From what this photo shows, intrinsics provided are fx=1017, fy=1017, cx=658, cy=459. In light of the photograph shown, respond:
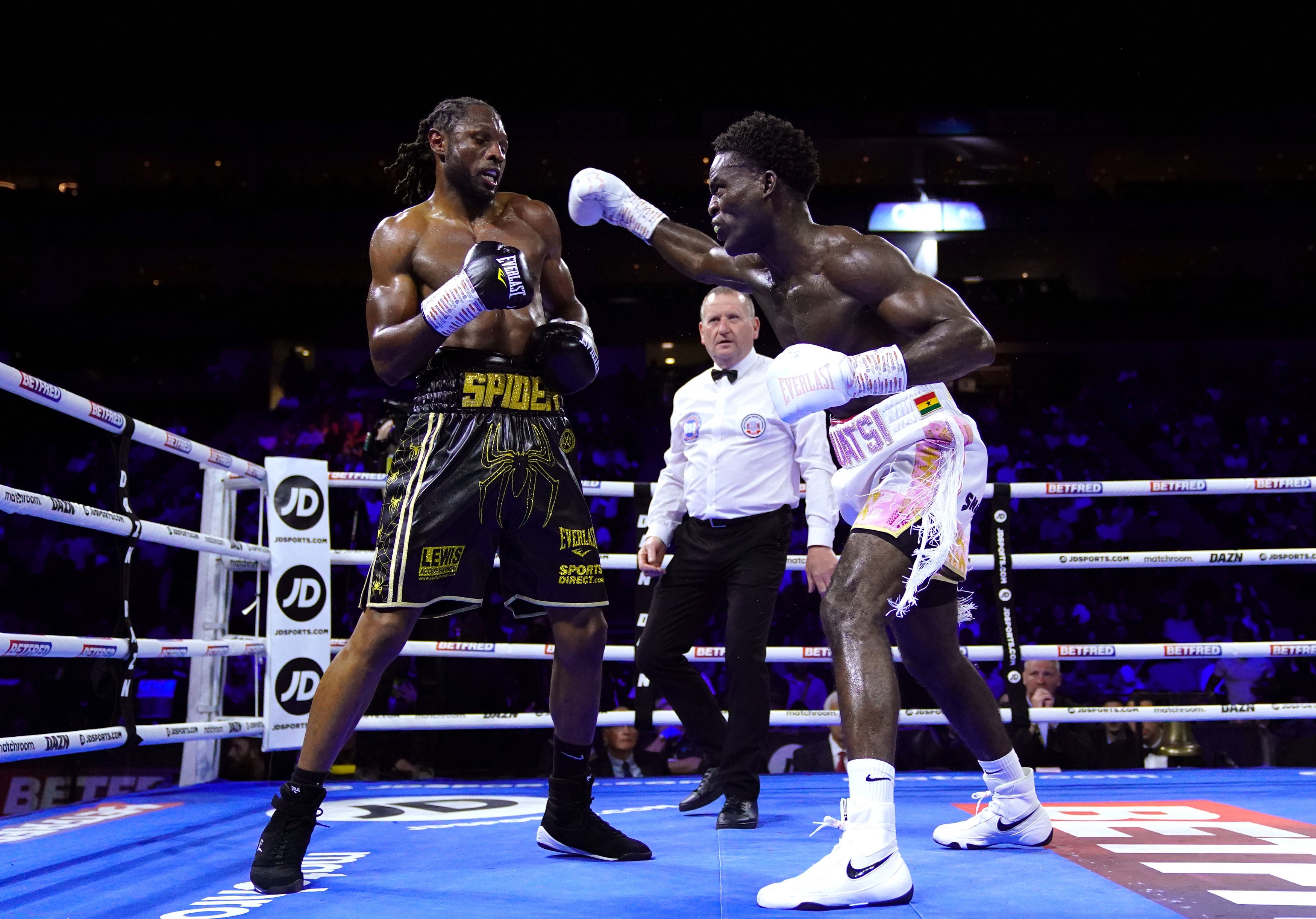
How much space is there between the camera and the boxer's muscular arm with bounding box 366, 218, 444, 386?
1.90 m

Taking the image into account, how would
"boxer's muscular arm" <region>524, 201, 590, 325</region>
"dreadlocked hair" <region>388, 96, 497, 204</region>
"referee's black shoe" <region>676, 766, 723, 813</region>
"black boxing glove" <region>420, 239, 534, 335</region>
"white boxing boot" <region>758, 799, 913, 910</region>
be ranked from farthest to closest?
1. "referee's black shoe" <region>676, 766, 723, 813</region>
2. "boxer's muscular arm" <region>524, 201, 590, 325</region>
3. "dreadlocked hair" <region>388, 96, 497, 204</region>
4. "black boxing glove" <region>420, 239, 534, 335</region>
5. "white boxing boot" <region>758, 799, 913, 910</region>

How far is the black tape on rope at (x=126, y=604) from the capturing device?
2.37 meters

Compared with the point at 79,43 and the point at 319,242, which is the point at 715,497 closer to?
the point at 79,43

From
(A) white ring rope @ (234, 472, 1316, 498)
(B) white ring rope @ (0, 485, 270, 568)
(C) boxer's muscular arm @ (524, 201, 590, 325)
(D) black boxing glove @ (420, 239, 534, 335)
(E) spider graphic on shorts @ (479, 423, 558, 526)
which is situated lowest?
(B) white ring rope @ (0, 485, 270, 568)

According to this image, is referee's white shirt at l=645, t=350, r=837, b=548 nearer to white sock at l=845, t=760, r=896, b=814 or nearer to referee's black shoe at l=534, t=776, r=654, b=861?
referee's black shoe at l=534, t=776, r=654, b=861

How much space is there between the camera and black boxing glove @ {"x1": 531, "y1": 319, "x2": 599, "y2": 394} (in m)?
2.04

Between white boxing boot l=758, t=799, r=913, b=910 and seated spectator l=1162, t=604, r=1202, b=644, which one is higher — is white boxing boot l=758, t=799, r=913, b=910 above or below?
below

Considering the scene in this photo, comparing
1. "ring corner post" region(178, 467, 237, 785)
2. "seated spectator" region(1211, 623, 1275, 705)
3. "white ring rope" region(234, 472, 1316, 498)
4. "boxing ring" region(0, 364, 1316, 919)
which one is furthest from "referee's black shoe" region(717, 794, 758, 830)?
"seated spectator" region(1211, 623, 1275, 705)

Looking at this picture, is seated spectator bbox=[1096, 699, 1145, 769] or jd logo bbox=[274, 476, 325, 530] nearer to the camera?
jd logo bbox=[274, 476, 325, 530]

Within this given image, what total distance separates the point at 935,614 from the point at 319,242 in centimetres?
1472

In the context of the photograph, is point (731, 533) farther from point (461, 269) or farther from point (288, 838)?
point (288, 838)

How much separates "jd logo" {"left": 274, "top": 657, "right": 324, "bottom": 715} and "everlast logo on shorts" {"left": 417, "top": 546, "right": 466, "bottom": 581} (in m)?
1.38

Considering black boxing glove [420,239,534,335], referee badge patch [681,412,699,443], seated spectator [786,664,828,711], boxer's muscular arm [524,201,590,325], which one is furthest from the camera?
seated spectator [786,664,828,711]

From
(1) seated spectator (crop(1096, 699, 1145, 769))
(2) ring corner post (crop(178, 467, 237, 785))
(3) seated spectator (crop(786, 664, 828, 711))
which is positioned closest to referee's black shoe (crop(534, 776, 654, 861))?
(2) ring corner post (crop(178, 467, 237, 785))
